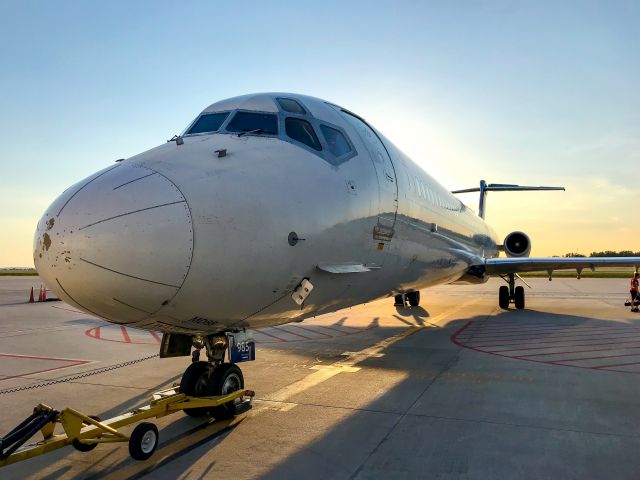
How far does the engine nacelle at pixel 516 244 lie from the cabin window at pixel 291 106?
16.9 metres

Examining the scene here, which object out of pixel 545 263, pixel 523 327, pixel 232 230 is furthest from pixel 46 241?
pixel 545 263

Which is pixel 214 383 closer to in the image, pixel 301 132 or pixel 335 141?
pixel 301 132

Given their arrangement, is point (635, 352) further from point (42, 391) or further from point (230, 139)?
point (42, 391)

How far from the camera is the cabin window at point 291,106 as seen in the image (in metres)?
5.49

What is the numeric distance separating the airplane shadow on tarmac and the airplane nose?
5.49 feet

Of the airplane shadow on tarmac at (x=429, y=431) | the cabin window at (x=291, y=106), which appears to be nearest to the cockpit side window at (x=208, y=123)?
the cabin window at (x=291, y=106)

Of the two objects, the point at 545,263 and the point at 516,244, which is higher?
the point at 516,244

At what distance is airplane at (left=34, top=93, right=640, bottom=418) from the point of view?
3.44m

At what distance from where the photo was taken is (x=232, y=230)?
3850mm

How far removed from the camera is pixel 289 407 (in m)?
6.04

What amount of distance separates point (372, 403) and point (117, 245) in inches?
159

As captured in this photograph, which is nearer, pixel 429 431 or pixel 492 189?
pixel 429 431

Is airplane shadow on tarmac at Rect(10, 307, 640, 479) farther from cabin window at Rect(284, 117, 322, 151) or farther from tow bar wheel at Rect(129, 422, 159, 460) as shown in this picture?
cabin window at Rect(284, 117, 322, 151)

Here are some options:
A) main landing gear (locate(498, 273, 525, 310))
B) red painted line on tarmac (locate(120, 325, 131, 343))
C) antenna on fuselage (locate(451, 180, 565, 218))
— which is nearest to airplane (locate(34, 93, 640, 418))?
red painted line on tarmac (locate(120, 325, 131, 343))
